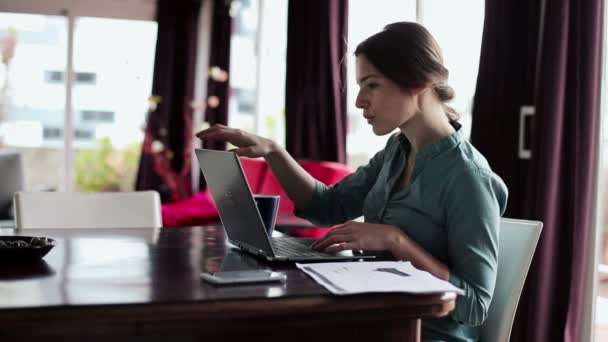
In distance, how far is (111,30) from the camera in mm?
7707

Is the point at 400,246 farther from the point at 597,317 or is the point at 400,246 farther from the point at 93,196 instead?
the point at 597,317

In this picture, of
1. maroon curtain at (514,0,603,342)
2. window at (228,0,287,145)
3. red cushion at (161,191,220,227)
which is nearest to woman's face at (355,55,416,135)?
maroon curtain at (514,0,603,342)

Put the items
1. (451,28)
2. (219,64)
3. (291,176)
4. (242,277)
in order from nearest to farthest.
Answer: (242,277) < (291,176) < (451,28) < (219,64)

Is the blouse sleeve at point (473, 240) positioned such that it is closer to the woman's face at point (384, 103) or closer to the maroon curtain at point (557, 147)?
the woman's face at point (384, 103)

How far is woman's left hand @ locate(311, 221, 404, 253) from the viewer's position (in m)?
1.41

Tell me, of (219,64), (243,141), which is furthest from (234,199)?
(219,64)

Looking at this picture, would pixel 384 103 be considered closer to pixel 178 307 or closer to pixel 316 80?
pixel 178 307

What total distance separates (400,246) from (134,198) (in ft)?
3.75

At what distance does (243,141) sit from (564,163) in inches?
53.9

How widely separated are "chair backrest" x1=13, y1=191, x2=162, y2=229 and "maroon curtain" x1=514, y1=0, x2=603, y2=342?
4.46ft

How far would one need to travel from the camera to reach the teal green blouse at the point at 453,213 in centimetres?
147

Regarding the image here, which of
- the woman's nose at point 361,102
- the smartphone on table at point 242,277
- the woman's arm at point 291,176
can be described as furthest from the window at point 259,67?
the smartphone on table at point 242,277

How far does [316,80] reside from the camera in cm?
518

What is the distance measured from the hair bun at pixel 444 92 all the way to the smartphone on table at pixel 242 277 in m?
0.75
